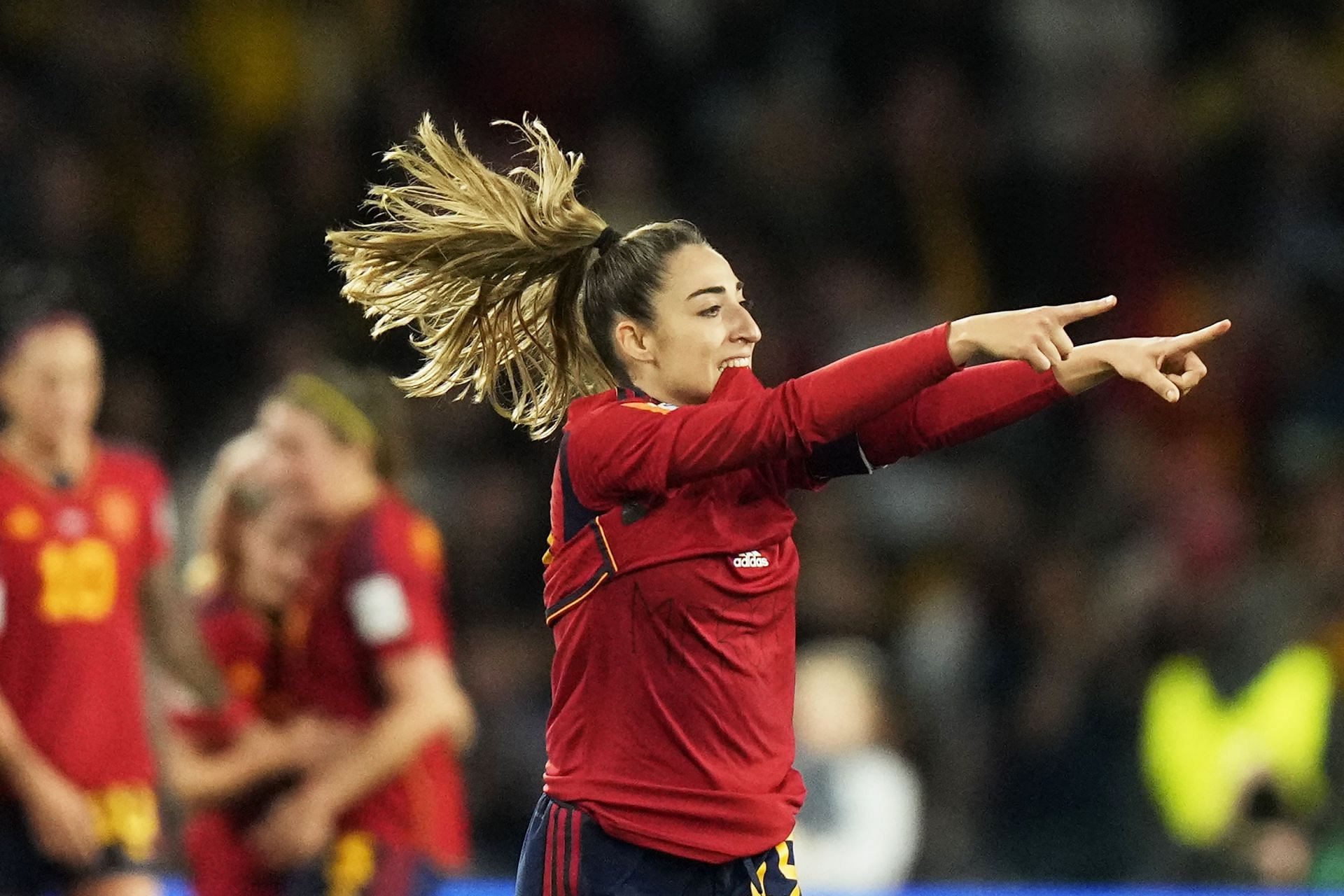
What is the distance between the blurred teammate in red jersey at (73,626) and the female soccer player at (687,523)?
1643 mm

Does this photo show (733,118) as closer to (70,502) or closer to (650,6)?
(650,6)

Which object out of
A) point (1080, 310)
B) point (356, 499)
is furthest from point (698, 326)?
point (356, 499)

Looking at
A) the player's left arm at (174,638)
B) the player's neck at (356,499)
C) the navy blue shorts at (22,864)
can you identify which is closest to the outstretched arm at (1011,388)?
the player's neck at (356,499)

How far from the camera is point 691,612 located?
3.01 m

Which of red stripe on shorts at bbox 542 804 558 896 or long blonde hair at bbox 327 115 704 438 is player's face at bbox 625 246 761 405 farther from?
red stripe on shorts at bbox 542 804 558 896

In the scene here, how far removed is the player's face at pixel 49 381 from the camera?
4.54 meters

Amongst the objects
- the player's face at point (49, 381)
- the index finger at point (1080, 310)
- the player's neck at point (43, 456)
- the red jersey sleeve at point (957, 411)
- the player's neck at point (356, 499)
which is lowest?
the player's neck at point (356, 499)

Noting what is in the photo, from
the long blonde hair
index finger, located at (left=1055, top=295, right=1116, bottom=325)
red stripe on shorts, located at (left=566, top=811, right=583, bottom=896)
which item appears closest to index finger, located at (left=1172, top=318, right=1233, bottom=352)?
index finger, located at (left=1055, top=295, right=1116, bottom=325)

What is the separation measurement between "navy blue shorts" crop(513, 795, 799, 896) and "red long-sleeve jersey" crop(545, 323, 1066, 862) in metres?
0.03

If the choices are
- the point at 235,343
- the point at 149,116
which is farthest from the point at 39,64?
the point at 235,343

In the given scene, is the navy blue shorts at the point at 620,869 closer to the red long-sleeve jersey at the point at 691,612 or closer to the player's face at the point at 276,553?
the red long-sleeve jersey at the point at 691,612

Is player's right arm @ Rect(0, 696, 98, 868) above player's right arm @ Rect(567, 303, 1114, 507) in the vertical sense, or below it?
below

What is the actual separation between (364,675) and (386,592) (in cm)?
25

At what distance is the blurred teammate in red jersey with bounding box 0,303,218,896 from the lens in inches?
175
